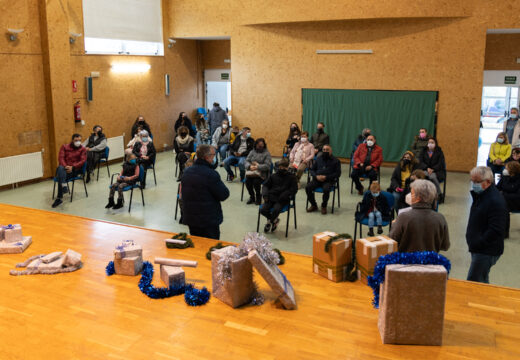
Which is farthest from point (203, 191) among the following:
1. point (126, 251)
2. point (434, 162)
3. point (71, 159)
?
point (434, 162)

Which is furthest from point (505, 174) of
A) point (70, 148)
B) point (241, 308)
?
point (70, 148)

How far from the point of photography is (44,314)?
405 cm

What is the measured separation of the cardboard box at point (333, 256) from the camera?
4328 mm

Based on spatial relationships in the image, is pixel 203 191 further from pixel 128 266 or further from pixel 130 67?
pixel 130 67

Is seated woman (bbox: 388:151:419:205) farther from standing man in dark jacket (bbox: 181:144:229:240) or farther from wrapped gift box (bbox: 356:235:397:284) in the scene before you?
wrapped gift box (bbox: 356:235:397:284)

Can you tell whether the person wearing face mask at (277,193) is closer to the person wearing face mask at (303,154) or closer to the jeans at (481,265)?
the person wearing face mask at (303,154)

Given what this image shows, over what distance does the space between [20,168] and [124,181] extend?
3102mm

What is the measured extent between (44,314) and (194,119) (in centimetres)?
1312

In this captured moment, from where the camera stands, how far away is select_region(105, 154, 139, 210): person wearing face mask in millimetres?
8984

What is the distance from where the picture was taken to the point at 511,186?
7.64 meters

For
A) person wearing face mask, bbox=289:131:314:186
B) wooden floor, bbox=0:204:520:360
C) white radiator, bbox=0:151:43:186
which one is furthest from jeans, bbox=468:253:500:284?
white radiator, bbox=0:151:43:186

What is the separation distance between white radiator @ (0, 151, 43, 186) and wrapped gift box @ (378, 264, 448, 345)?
9.15 m

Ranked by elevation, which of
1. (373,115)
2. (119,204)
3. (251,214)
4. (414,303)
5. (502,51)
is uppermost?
(502,51)

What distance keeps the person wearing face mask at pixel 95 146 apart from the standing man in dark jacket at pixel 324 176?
5100 millimetres
